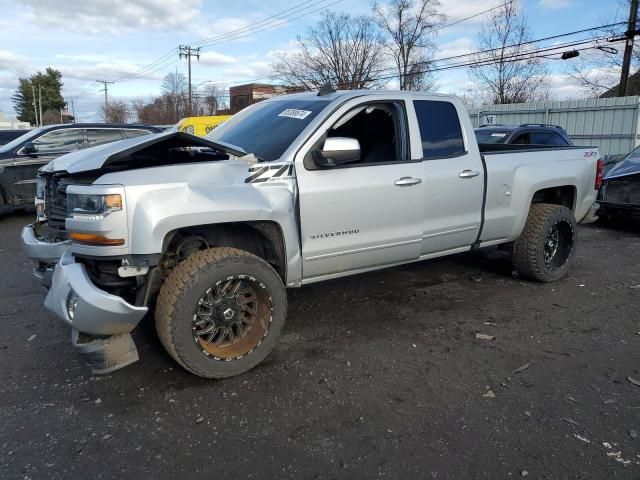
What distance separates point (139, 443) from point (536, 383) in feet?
8.06

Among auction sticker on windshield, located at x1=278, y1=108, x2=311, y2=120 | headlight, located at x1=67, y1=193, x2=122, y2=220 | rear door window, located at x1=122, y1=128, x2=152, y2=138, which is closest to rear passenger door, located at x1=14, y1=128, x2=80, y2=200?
rear door window, located at x1=122, y1=128, x2=152, y2=138

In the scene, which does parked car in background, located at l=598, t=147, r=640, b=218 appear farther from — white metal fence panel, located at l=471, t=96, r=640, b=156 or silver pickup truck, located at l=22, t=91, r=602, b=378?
white metal fence panel, located at l=471, t=96, r=640, b=156

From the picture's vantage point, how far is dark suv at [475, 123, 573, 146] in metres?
10.1

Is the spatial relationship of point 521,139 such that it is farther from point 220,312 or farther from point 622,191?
point 220,312

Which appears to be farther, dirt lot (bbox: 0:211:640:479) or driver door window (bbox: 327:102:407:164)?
driver door window (bbox: 327:102:407:164)

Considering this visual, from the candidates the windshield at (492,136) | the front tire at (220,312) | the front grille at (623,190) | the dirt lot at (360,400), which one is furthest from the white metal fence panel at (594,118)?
the front tire at (220,312)

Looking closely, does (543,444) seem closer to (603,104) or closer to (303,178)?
(303,178)

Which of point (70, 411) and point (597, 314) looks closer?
point (70, 411)

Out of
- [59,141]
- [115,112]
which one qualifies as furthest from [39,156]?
[115,112]

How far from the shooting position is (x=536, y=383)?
3.33 metres

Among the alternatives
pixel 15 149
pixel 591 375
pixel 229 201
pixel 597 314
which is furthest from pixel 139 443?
pixel 15 149

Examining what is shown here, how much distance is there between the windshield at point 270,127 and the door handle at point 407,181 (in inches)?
33.1

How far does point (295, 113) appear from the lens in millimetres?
4117

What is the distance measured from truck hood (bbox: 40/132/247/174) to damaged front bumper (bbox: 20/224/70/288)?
0.53 m
